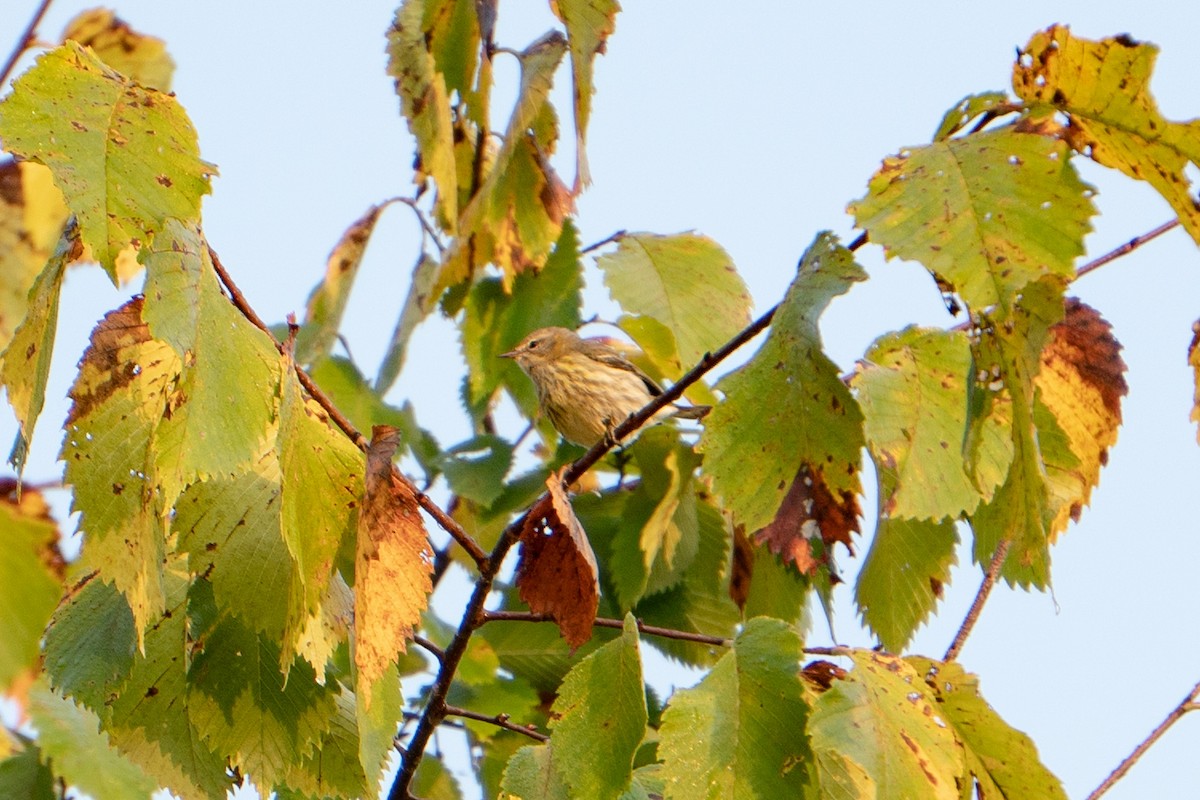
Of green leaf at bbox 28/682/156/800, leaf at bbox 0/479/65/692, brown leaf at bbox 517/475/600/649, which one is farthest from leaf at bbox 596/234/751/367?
leaf at bbox 0/479/65/692

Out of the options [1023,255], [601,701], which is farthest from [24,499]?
[601,701]

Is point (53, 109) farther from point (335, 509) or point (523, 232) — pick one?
point (523, 232)

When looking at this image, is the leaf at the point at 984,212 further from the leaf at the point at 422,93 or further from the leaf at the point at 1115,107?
the leaf at the point at 422,93

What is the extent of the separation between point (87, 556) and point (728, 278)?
157 centimetres

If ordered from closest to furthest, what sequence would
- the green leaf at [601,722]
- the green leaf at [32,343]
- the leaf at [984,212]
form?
the leaf at [984,212]
the green leaf at [32,343]
the green leaf at [601,722]

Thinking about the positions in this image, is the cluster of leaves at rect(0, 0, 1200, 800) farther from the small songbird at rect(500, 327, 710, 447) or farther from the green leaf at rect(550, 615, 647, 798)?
Result: the small songbird at rect(500, 327, 710, 447)

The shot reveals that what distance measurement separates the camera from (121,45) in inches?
78.7

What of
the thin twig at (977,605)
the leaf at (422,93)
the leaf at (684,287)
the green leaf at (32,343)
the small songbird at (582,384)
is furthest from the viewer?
the small songbird at (582,384)

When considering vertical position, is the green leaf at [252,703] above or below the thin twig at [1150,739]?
below

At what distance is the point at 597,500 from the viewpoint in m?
3.19

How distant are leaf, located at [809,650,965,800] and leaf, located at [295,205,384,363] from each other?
219 centimetres

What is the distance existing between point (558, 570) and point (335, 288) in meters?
1.89

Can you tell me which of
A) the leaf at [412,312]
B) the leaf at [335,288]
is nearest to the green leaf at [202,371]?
the leaf at [412,312]

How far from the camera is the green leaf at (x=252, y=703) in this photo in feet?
5.80
